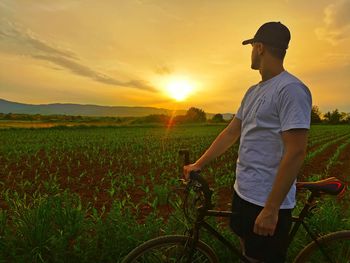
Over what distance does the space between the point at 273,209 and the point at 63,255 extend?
257 cm

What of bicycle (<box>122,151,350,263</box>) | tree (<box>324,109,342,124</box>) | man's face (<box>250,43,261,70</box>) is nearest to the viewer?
man's face (<box>250,43,261,70</box>)

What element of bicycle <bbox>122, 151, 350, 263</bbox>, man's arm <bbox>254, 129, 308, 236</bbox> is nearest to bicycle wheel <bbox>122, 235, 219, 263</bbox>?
bicycle <bbox>122, 151, 350, 263</bbox>

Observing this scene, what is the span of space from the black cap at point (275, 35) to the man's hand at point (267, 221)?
46.0 inches

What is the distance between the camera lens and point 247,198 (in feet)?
8.79

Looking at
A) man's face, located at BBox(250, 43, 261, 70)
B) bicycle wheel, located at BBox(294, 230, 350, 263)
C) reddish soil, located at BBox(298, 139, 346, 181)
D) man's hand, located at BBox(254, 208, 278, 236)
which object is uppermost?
man's face, located at BBox(250, 43, 261, 70)

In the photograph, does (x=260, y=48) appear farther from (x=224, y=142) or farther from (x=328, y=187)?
(x=328, y=187)

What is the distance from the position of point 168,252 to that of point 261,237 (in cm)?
80

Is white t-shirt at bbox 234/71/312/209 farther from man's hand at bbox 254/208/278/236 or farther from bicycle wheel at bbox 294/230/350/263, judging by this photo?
bicycle wheel at bbox 294/230/350/263

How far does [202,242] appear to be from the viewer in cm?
300

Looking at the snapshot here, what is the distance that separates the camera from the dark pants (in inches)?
104

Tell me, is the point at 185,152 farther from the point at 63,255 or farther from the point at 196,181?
the point at 63,255

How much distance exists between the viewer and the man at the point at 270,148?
2.31 m

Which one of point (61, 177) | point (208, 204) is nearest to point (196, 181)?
point (208, 204)

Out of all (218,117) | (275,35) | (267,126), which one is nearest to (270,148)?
(267,126)
